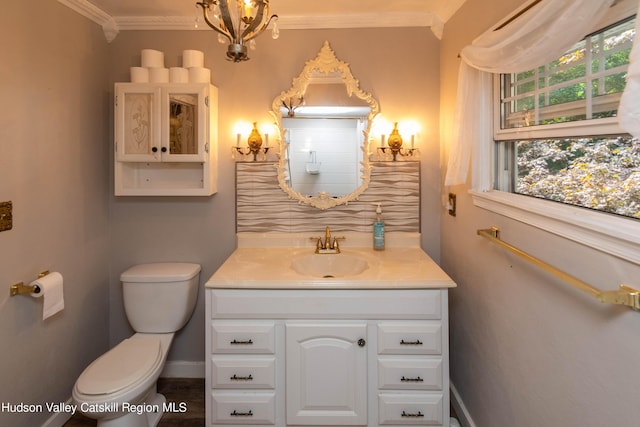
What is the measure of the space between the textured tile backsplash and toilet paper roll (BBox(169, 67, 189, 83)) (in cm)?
59

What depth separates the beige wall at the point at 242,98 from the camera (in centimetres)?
238

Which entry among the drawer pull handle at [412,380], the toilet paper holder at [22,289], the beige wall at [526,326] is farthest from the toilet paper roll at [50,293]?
the beige wall at [526,326]

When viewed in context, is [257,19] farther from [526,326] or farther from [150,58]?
[526,326]

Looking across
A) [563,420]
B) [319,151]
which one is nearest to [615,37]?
[563,420]

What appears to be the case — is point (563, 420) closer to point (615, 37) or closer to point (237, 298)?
point (615, 37)

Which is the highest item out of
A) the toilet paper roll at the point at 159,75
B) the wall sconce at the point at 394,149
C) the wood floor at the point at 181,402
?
the toilet paper roll at the point at 159,75

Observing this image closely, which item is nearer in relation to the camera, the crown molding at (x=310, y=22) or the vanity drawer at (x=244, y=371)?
the vanity drawer at (x=244, y=371)

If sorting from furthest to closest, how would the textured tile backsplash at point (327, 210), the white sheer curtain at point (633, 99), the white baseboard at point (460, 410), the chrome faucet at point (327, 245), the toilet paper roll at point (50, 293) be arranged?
1. the textured tile backsplash at point (327, 210)
2. the chrome faucet at point (327, 245)
3. the white baseboard at point (460, 410)
4. the toilet paper roll at point (50, 293)
5. the white sheer curtain at point (633, 99)

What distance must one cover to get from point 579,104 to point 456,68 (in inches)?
39.2

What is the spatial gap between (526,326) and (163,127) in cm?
204

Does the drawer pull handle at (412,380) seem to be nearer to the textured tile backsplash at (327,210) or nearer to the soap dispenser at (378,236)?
the soap dispenser at (378,236)

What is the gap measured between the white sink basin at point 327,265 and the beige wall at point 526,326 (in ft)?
1.99

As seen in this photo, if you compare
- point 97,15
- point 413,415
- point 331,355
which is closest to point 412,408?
point 413,415

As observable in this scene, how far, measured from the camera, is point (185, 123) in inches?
87.1
